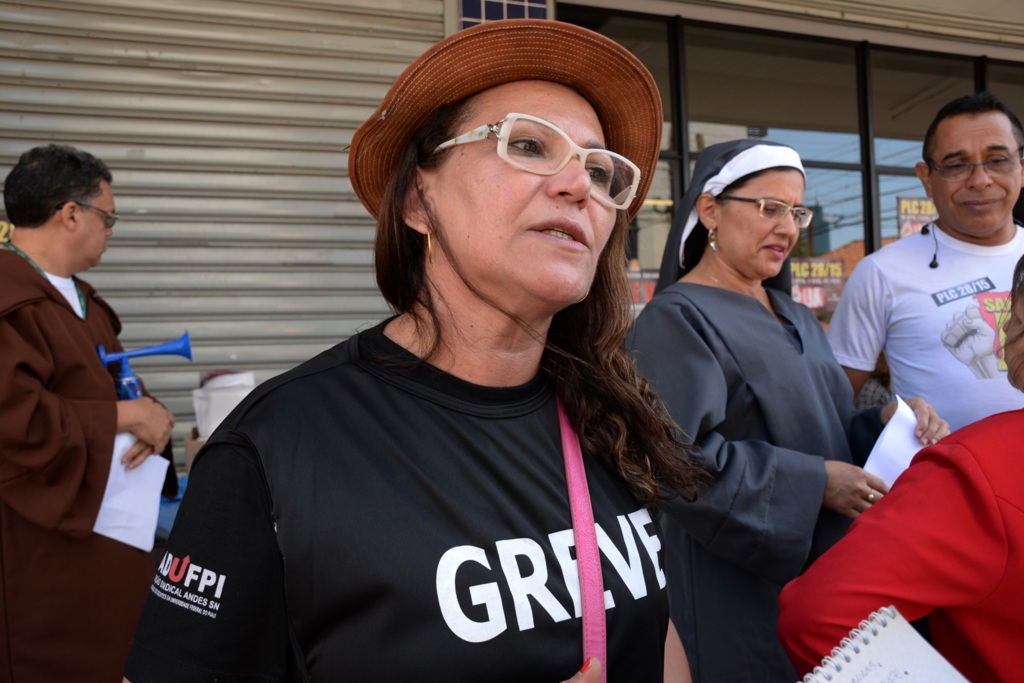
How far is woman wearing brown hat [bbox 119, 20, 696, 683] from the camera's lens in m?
1.16

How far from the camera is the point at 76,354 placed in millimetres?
3199

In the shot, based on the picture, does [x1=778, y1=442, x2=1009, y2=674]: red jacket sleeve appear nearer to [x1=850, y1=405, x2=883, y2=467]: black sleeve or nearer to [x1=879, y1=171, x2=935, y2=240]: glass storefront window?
[x1=850, y1=405, x2=883, y2=467]: black sleeve

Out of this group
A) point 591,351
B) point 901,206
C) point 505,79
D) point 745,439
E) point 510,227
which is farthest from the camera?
point 901,206

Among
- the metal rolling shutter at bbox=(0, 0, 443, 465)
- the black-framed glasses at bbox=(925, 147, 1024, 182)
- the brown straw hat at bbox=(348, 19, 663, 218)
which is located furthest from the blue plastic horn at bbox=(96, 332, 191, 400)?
the black-framed glasses at bbox=(925, 147, 1024, 182)

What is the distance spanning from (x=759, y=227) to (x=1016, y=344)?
3.57ft

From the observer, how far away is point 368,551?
1.17 metres

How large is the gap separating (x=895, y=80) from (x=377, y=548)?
7.79m

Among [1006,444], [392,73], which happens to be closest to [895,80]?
[392,73]

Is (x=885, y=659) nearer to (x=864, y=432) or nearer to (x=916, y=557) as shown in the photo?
(x=916, y=557)

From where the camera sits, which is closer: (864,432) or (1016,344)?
(1016,344)

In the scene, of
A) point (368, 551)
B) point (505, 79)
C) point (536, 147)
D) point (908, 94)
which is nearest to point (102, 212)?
point (505, 79)

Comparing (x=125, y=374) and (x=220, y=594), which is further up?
(x=125, y=374)

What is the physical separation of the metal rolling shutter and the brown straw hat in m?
3.50

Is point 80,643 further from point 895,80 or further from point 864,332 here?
point 895,80
